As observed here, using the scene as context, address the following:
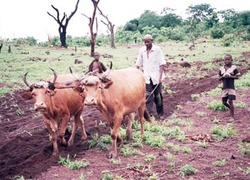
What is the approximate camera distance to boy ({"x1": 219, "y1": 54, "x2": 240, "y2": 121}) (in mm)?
9047

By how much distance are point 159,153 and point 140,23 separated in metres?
48.4

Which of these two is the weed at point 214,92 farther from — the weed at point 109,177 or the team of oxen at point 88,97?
Answer: the weed at point 109,177

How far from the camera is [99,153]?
710cm

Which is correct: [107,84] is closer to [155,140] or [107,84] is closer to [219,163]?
[155,140]

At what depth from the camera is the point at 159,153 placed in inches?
276

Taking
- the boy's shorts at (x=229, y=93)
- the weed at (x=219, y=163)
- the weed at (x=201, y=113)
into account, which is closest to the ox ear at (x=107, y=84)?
the weed at (x=219, y=163)

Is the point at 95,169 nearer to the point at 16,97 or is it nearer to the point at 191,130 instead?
the point at 191,130

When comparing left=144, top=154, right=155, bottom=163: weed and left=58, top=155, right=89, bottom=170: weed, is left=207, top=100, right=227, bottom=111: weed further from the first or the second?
left=58, top=155, right=89, bottom=170: weed

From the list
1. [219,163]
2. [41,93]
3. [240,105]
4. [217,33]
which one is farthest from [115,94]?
[217,33]

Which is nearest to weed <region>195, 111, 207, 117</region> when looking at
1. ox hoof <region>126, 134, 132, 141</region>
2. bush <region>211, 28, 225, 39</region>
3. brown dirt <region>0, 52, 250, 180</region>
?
brown dirt <region>0, 52, 250, 180</region>

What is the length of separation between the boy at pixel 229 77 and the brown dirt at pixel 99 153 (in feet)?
1.68

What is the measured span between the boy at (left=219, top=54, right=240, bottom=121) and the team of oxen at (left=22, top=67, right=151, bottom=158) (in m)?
2.34

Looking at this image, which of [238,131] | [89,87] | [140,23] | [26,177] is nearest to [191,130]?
[238,131]

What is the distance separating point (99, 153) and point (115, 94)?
1145 mm
